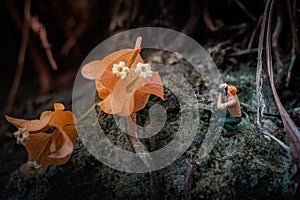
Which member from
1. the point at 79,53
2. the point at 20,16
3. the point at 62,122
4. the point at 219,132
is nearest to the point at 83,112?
the point at 62,122

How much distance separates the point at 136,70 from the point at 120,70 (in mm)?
35

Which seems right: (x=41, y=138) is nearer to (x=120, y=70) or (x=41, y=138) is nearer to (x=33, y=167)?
(x=33, y=167)

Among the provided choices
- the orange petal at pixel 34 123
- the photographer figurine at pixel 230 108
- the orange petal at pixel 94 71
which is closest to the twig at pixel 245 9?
the photographer figurine at pixel 230 108

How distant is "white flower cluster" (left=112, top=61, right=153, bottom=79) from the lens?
675 millimetres

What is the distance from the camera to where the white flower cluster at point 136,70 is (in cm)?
67

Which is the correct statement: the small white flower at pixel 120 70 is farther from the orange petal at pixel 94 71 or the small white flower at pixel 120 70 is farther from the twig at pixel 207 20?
the twig at pixel 207 20

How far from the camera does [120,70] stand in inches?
27.4

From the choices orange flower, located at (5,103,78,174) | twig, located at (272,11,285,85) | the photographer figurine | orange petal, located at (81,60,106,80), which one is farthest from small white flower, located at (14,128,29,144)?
twig, located at (272,11,285,85)

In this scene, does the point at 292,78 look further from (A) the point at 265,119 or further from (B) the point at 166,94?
(B) the point at 166,94

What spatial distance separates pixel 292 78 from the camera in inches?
35.3

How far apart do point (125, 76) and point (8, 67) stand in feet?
2.99

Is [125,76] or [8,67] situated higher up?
[125,76]

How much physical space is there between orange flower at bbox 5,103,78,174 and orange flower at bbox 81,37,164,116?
0.09m

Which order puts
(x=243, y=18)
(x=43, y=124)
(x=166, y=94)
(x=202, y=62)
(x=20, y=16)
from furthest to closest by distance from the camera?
(x=20, y=16), (x=243, y=18), (x=202, y=62), (x=166, y=94), (x=43, y=124)
